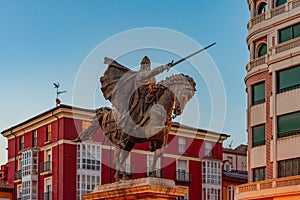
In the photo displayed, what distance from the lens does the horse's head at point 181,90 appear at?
611 inches

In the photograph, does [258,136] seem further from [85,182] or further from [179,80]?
[179,80]

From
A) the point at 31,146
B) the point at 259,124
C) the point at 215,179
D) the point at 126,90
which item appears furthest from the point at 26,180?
the point at 126,90

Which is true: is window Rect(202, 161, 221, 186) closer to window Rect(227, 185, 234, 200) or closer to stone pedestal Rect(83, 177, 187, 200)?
window Rect(227, 185, 234, 200)

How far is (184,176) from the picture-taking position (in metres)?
70.1

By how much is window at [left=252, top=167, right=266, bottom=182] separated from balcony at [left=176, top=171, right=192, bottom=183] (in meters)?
24.0

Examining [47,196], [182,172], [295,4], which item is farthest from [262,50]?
[182,172]

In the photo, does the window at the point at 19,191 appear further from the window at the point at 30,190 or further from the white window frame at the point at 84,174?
the white window frame at the point at 84,174

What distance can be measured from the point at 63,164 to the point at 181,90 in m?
45.8

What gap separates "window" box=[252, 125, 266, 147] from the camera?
148 feet

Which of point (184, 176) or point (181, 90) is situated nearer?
point (181, 90)

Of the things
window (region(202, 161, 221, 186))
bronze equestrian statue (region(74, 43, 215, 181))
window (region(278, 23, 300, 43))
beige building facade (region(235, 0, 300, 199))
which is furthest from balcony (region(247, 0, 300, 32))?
bronze equestrian statue (region(74, 43, 215, 181))

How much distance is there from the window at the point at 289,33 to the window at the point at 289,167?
24.7 ft

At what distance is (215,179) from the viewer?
242 ft

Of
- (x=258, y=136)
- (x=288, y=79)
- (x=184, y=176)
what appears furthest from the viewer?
(x=184, y=176)
